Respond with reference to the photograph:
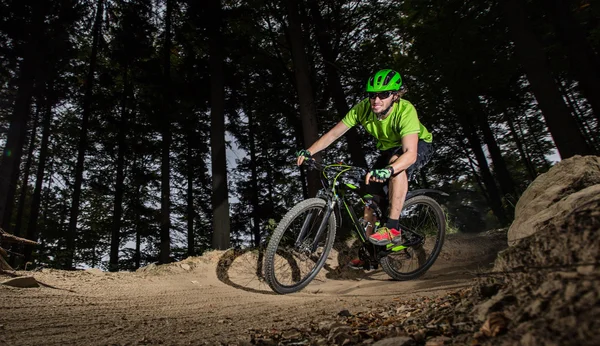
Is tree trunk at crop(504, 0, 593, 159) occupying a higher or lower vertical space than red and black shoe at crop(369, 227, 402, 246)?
higher

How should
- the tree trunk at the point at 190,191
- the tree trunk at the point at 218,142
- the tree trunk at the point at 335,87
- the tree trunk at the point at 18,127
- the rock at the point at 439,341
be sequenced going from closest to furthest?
the rock at the point at 439,341 → the tree trunk at the point at 218,142 → the tree trunk at the point at 18,127 → the tree trunk at the point at 335,87 → the tree trunk at the point at 190,191

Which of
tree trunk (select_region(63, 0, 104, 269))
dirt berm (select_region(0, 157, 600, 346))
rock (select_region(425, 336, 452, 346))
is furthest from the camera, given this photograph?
tree trunk (select_region(63, 0, 104, 269))

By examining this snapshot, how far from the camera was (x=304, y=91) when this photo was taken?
923 centimetres

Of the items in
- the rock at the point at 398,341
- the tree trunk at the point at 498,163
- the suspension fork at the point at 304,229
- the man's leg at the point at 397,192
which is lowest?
the rock at the point at 398,341

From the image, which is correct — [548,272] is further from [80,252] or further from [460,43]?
[80,252]

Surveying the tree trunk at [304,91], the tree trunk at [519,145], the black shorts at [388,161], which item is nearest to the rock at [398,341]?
the black shorts at [388,161]

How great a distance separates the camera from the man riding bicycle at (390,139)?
4.30 metres

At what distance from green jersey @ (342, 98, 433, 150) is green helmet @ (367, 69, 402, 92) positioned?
0.98 feet

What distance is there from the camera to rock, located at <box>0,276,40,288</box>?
4.07 metres

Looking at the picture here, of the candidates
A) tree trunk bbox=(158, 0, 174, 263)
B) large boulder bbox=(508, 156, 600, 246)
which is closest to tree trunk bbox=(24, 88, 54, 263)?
tree trunk bbox=(158, 0, 174, 263)

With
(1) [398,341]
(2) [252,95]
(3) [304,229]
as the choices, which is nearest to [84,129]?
(2) [252,95]

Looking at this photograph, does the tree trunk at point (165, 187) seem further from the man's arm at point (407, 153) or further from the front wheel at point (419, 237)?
the man's arm at point (407, 153)

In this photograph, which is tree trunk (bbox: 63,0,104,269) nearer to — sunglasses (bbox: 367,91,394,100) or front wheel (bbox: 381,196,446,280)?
front wheel (bbox: 381,196,446,280)

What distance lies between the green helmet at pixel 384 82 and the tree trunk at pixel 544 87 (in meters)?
5.08
